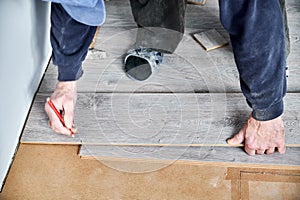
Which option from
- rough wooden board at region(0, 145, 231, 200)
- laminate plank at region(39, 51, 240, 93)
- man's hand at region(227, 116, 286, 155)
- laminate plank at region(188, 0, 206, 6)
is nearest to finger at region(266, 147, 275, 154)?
man's hand at region(227, 116, 286, 155)

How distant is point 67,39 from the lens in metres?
1.02

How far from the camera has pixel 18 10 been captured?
110 centimetres

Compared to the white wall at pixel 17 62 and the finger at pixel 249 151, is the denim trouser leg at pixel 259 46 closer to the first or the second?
the finger at pixel 249 151

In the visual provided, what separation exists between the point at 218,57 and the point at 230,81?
0.36 ft

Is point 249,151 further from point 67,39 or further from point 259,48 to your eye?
point 67,39

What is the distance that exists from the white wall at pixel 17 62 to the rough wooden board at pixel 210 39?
0.47m

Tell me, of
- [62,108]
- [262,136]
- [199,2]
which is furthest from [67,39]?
[199,2]

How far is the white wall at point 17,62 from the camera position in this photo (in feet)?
3.47

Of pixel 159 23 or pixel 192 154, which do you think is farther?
pixel 159 23

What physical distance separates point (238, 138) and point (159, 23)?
16.2 inches

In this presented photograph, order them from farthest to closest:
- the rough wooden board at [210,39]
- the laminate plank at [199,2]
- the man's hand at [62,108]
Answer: the laminate plank at [199,2], the rough wooden board at [210,39], the man's hand at [62,108]

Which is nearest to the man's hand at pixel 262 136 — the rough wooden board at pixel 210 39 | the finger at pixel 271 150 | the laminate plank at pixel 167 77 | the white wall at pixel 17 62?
the finger at pixel 271 150

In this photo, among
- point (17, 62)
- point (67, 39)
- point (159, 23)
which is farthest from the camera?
point (159, 23)

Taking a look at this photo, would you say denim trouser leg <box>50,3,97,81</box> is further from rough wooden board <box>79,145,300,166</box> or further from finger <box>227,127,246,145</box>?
finger <box>227,127,246,145</box>
